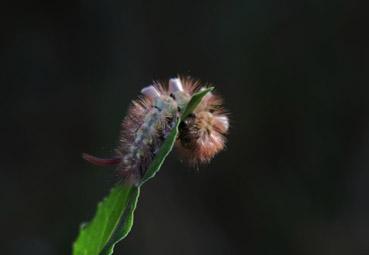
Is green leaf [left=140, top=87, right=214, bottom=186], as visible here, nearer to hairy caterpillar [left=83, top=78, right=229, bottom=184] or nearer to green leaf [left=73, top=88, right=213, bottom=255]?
green leaf [left=73, top=88, right=213, bottom=255]

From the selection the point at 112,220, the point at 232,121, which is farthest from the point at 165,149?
the point at 232,121

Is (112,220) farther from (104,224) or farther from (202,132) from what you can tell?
(202,132)

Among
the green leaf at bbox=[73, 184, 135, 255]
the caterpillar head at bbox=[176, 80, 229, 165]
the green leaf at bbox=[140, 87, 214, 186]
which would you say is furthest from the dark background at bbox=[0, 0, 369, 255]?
the green leaf at bbox=[140, 87, 214, 186]

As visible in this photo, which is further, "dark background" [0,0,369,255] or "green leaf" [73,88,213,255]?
"dark background" [0,0,369,255]

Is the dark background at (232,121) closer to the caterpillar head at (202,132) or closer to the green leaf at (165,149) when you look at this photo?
the caterpillar head at (202,132)

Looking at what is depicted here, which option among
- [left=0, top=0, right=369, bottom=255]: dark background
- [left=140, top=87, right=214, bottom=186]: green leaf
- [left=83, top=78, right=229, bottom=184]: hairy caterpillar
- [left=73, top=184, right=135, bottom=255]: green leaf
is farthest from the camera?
[left=0, top=0, right=369, bottom=255]: dark background

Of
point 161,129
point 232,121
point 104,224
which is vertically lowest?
point 104,224

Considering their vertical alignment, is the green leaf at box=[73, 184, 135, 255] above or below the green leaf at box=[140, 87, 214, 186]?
below
